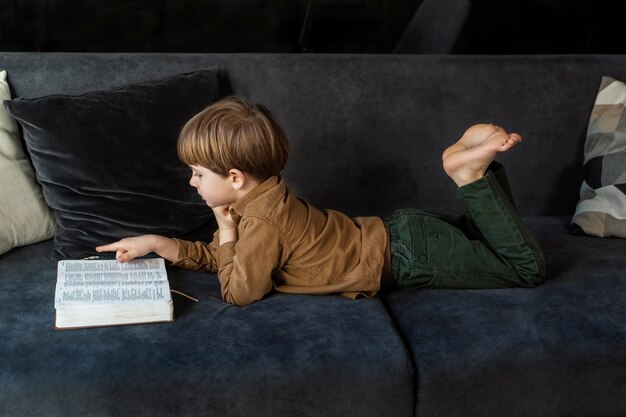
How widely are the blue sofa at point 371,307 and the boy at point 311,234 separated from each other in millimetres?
48

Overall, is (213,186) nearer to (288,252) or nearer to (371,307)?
(288,252)

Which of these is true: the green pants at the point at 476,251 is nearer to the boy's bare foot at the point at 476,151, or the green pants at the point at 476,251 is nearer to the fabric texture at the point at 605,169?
the boy's bare foot at the point at 476,151

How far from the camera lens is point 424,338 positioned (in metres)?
1.73

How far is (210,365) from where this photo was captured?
5.16ft

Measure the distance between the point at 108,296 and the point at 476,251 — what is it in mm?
838

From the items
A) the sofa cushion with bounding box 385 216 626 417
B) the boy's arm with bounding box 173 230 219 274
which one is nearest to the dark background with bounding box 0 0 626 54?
the boy's arm with bounding box 173 230 219 274

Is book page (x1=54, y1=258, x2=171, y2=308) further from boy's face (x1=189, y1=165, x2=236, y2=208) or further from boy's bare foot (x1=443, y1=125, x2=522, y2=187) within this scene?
boy's bare foot (x1=443, y1=125, x2=522, y2=187)

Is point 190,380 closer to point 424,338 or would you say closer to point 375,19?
point 424,338

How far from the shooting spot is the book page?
5.56 ft

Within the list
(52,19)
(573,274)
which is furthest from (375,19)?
(573,274)

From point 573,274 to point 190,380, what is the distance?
1.00 m

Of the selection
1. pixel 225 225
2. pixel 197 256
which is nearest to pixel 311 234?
pixel 225 225

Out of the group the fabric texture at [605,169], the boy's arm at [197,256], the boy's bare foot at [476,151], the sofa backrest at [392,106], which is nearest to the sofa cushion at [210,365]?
the boy's arm at [197,256]

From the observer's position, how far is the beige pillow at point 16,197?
203cm
